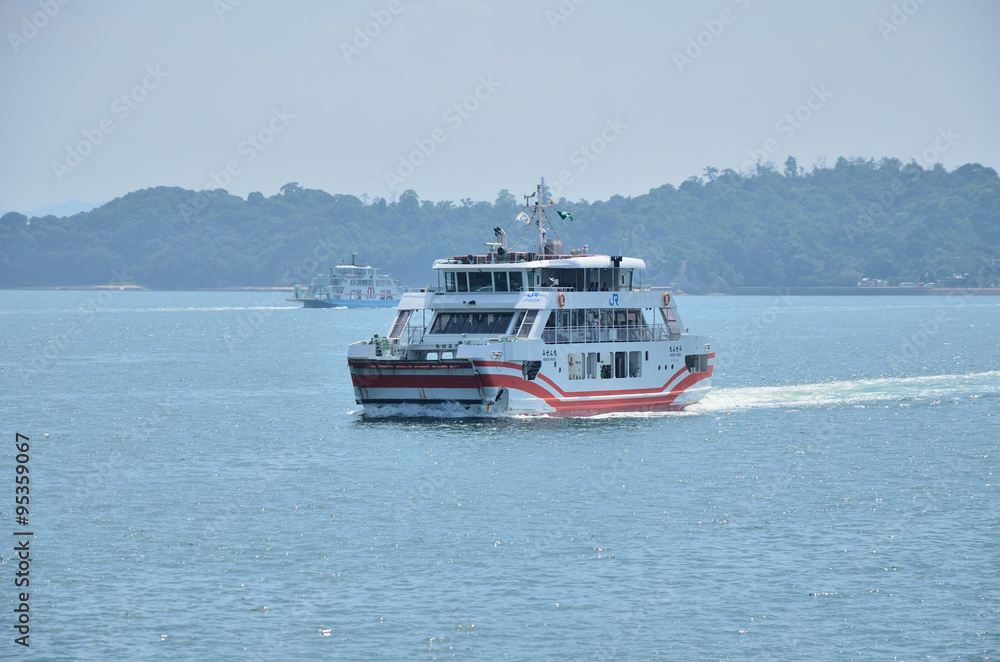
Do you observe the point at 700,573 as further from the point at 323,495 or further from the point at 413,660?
the point at 323,495

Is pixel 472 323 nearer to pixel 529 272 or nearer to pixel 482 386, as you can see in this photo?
pixel 529 272

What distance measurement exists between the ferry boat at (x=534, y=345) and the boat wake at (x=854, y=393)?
340 centimetres

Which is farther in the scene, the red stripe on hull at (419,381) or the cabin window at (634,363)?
the cabin window at (634,363)

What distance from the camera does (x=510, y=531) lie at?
3541 centimetres

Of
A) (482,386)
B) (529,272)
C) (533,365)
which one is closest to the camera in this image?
(482,386)

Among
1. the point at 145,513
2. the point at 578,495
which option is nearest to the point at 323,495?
the point at 145,513

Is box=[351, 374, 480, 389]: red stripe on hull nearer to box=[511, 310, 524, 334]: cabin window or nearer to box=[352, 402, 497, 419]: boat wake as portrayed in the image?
box=[352, 402, 497, 419]: boat wake

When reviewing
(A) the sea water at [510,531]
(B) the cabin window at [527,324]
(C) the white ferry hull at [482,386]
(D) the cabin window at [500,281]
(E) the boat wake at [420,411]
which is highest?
(D) the cabin window at [500,281]

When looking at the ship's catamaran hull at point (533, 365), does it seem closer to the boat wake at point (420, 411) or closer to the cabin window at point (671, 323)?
the boat wake at point (420, 411)

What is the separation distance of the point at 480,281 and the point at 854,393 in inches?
919

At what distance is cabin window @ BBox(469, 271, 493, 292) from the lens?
56.7m

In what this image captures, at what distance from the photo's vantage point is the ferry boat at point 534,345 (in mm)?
52156

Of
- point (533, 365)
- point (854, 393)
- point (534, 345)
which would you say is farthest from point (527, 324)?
point (854, 393)

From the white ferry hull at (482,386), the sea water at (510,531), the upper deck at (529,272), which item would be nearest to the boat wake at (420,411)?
the white ferry hull at (482,386)
